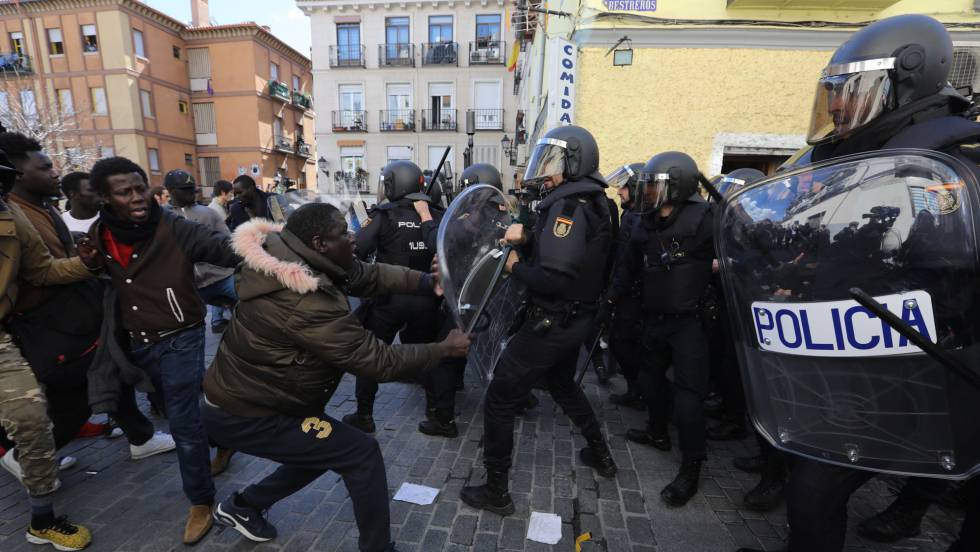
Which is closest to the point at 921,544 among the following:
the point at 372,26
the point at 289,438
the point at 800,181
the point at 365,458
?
the point at 800,181

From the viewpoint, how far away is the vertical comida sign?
7156 mm

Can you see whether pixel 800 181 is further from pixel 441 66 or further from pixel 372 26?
pixel 372 26

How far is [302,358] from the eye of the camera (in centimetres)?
188

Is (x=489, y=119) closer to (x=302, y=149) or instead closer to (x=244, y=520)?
(x=302, y=149)

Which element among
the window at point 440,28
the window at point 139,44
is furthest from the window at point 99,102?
the window at point 440,28

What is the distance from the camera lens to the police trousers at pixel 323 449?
6.41 feet

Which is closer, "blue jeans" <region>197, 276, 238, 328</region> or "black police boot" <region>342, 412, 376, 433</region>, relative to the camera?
"black police boot" <region>342, 412, 376, 433</region>

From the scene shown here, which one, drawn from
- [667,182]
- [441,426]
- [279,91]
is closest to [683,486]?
[441,426]

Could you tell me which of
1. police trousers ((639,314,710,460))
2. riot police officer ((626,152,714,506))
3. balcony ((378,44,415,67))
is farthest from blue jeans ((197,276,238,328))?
balcony ((378,44,415,67))

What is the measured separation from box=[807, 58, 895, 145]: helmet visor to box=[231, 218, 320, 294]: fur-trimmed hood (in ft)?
7.55

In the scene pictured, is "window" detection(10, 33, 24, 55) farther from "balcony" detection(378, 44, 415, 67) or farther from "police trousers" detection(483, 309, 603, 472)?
"police trousers" detection(483, 309, 603, 472)

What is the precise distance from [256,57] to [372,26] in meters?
10.5

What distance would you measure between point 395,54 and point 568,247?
88.5 ft

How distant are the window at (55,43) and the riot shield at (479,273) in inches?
1500
